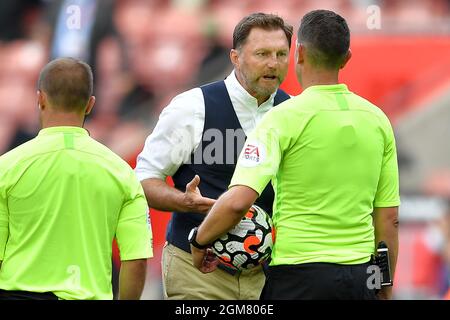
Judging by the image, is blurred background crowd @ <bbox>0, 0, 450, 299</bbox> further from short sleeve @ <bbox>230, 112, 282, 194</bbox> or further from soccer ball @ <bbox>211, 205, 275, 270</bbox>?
short sleeve @ <bbox>230, 112, 282, 194</bbox>

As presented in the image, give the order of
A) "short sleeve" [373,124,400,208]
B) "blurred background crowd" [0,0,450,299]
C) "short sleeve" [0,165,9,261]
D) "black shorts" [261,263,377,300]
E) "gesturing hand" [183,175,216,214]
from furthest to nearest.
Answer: "blurred background crowd" [0,0,450,299]
"gesturing hand" [183,175,216,214]
"short sleeve" [373,124,400,208]
"black shorts" [261,263,377,300]
"short sleeve" [0,165,9,261]

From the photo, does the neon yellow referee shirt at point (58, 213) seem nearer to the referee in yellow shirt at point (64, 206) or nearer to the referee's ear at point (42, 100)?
the referee in yellow shirt at point (64, 206)

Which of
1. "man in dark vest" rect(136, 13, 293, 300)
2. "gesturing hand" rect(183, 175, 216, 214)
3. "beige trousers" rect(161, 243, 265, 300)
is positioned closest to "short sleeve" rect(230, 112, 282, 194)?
"gesturing hand" rect(183, 175, 216, 214)

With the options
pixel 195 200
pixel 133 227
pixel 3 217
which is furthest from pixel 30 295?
pixel 195 200

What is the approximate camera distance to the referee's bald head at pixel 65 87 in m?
4.00

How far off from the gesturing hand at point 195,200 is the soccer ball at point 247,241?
0.33 m

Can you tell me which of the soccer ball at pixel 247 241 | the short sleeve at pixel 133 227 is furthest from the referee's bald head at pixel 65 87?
the soccer ball at pixel 247 241

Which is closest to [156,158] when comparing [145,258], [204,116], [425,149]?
[204,116]

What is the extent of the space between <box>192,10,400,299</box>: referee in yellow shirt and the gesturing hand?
526 millimetres

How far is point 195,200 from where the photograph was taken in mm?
4684

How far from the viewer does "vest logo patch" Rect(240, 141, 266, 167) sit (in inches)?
154

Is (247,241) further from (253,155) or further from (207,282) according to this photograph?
(207,282)

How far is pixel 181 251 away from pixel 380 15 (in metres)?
6.25

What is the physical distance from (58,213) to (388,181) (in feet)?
4.35
